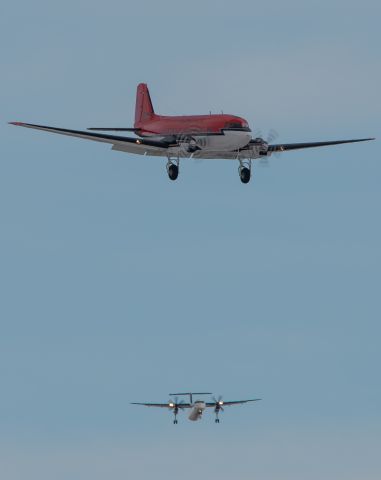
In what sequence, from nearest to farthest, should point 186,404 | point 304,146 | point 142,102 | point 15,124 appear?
point 15,124
point 304,146
point 142,102
point 186,404

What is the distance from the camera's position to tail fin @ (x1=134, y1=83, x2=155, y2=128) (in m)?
119

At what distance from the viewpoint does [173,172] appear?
3930 inches

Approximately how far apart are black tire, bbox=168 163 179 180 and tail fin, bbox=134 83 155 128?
17.6 metres

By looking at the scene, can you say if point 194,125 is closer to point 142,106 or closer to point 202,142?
point 202,142

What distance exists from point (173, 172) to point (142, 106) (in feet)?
76.2

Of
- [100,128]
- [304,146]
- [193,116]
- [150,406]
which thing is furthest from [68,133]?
[150,406]

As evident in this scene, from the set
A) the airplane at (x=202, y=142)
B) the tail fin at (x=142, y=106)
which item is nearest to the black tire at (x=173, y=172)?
the airplane at (x=202, y=142)

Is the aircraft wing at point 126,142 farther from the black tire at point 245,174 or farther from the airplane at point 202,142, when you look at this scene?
the black tire at point 245,174

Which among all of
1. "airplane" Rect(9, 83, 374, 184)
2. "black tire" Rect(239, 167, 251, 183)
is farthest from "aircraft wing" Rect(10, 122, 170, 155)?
"black tire" Rect(239, 167, 251, 183)

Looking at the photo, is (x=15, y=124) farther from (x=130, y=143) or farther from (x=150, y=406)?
(x=150, y=406)

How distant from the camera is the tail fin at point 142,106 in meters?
119

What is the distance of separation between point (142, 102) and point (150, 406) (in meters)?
42.0

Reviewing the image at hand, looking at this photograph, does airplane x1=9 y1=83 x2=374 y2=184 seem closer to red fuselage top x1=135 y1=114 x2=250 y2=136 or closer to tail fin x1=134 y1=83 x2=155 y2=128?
red fuselage top x1=135 y1=114 x2=250 y2=136

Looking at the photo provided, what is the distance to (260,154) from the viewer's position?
100m
